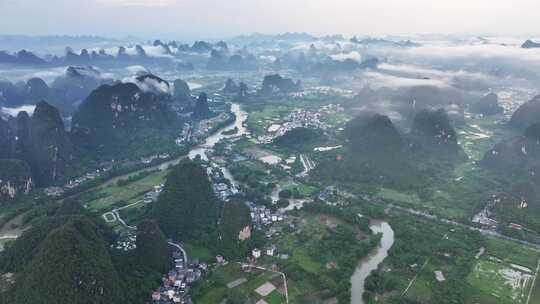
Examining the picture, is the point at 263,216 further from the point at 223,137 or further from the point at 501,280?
the point at 223,137

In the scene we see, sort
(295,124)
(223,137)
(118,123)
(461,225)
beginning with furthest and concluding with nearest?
(295,124) < (223,137) < (118,123) < (461,225)

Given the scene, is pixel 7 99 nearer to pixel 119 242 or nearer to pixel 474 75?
pixel 119 242

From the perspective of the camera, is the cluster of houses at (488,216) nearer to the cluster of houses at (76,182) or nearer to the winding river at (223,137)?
the winding river at (223,137)

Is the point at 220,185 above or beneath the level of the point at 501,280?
above

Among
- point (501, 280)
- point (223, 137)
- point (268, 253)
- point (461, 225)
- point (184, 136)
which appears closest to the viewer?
point (501, 280)

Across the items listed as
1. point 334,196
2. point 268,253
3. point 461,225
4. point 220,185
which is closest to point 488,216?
point 461,225

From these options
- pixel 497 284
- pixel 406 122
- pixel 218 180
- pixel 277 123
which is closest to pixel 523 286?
pixel 497 284
